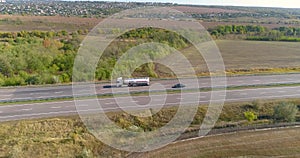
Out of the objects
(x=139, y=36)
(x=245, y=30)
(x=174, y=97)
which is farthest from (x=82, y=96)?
(x=245, y=30)

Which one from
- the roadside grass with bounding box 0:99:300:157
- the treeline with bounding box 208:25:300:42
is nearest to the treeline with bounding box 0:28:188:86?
the roadside grass with bounding box 0:99:300:157

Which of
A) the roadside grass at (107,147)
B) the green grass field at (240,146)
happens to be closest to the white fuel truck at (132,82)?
the roadside grass at (107,147)

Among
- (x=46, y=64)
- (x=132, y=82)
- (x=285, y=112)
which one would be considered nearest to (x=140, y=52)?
(x=46, y=64)

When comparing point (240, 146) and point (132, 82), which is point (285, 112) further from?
point (132, 82)

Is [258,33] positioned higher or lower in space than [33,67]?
higher

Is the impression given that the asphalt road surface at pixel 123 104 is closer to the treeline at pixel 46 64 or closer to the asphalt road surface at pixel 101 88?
the asphalt road surface at pixel 101 88
